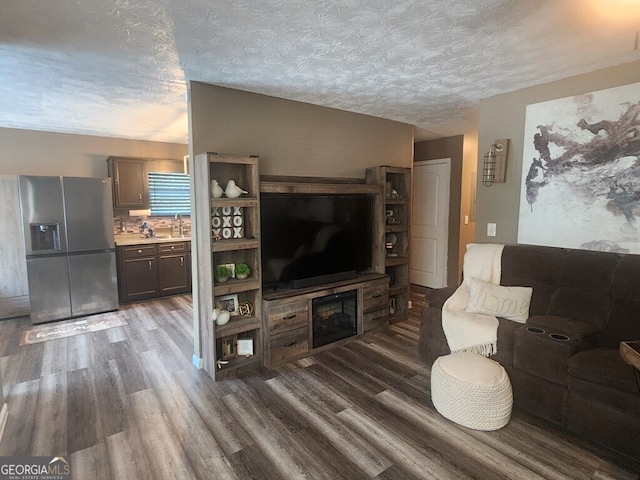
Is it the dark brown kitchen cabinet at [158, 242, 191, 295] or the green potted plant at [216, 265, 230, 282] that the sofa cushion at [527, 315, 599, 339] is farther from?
the dark brown kitchen cabinet at [158, 242, 191, 295]

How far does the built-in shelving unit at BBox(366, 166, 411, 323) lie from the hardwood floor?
0.95 m

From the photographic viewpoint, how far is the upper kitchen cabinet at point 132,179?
5.08 m

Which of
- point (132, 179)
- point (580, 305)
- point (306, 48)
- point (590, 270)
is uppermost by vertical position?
point (306, 48)

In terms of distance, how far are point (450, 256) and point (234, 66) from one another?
418 centimetres

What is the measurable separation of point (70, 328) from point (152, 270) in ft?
4.20

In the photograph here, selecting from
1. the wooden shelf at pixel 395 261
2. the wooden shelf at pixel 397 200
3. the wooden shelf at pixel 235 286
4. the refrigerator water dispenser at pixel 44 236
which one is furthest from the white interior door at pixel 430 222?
the refrigerator water dispenser at pixel 44 236

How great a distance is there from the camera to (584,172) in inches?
108

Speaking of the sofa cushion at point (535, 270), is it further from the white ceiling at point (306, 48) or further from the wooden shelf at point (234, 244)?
the wooden shelf at point (234, 244)

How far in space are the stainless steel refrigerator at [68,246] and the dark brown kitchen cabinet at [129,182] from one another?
0.58 meters

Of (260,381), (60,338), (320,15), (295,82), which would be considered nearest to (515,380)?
(260,381)

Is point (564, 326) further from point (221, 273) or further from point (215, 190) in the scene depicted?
point (215, 190)

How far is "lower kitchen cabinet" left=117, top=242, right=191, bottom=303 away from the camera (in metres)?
4.95

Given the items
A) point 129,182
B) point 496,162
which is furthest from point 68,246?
point 496,162

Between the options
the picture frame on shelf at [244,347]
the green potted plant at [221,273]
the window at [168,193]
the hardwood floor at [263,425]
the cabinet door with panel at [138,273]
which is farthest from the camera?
the window at [168,193]
